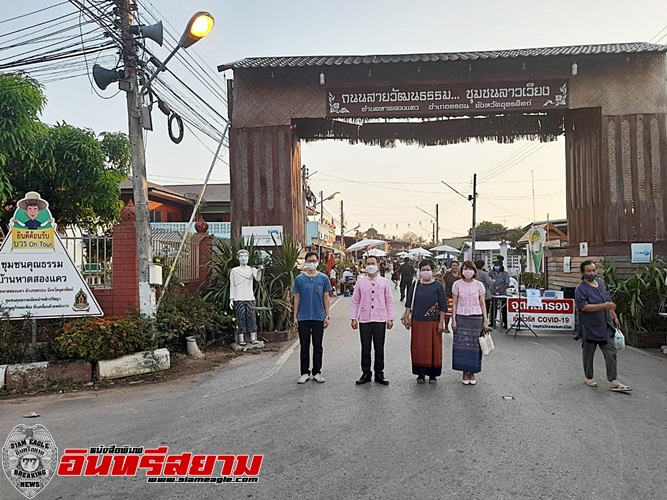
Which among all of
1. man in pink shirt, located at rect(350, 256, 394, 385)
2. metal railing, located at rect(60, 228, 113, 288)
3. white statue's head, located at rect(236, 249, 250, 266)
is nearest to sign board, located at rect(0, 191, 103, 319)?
metal railing, located at rect(60, 228, 113, 288)

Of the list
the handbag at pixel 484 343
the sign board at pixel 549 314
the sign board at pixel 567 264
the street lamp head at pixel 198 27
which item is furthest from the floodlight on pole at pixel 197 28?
the sign board at pixel 567 264

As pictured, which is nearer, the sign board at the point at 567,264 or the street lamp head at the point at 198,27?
the street lamp head at the point at 198,27

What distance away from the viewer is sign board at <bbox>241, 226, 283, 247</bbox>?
14555 mm

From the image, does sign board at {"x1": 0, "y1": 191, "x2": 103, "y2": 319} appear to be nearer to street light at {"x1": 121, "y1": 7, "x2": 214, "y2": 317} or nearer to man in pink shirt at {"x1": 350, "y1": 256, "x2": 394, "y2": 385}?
street light at {"x1": 121, "y1": 7, "x2": 214, "y2": 317}

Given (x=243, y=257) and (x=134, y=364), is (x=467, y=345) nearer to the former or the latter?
(x=134, y=364)

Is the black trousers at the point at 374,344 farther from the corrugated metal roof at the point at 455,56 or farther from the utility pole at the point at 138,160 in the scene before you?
the corrugated metal roof at the point at 455,56

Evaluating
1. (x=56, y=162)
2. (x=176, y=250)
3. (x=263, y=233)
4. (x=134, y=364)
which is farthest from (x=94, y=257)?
(x=56, y=162)

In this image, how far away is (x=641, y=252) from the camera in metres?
13.6

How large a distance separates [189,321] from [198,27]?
4.93 metres

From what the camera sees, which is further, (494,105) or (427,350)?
(494,105)

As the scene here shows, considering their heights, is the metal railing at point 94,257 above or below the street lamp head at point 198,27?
below

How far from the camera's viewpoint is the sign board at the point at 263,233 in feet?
47.8

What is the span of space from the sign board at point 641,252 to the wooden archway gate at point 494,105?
228 mm

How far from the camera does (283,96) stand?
1471cm
